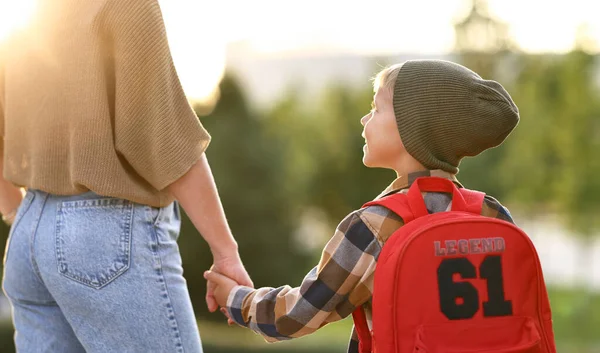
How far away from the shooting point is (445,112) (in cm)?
235

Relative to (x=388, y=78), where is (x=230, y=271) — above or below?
below

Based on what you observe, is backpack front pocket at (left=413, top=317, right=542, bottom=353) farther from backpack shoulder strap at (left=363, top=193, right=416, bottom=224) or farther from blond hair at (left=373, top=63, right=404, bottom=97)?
blond hair at (left=373, top=63, right=404, bottom=97)

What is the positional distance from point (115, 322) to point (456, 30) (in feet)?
60.1

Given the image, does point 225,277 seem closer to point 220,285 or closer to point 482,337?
point 220,285

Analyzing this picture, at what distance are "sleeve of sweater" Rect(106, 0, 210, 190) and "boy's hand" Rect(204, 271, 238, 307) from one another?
43 centimetres

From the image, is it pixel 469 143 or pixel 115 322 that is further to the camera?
pixel 469 143

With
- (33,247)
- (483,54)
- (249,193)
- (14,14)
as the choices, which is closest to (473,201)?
(33,247)

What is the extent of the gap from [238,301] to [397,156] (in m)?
0.63

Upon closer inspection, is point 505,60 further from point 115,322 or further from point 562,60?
point 115,322

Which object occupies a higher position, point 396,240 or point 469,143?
point 469,143

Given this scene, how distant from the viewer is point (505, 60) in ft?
61.5

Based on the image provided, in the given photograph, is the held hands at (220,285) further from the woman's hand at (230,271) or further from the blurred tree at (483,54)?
the blurred tree at (483,54)

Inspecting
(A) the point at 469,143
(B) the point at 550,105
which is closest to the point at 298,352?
(B) the point at 550,105

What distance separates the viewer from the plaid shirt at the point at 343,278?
7.48 ft
